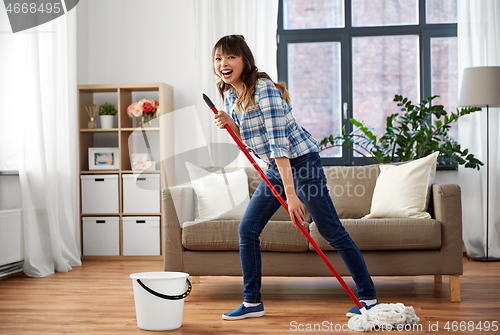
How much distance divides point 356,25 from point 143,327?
3.23 metres

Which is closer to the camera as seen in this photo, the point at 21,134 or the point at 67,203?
the point at 21,134

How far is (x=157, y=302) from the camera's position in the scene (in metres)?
2.08

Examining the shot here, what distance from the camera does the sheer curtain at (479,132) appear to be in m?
3.93

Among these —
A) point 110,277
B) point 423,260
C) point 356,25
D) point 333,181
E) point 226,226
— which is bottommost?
point 110,277

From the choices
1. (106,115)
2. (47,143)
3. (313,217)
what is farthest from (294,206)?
(106,115)

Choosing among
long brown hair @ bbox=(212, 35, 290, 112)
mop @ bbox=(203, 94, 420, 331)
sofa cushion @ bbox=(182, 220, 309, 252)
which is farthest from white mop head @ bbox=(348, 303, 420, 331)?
long brown hair @ bbox=(212, 35, 290, 112)

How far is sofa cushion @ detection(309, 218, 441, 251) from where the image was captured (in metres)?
2.52

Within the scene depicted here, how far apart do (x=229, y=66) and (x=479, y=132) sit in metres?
2.74

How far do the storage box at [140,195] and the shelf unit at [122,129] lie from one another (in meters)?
0.03

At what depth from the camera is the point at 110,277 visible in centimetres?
329

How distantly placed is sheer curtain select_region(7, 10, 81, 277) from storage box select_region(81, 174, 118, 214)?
0.44 ft

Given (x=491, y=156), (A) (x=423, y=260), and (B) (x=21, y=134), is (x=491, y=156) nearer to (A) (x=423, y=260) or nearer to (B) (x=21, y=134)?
(A) (x=423, y=260)

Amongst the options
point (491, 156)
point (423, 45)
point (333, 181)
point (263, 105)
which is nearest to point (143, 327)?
point (263, 105)
